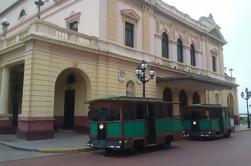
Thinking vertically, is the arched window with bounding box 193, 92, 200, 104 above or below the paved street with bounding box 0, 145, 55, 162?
above

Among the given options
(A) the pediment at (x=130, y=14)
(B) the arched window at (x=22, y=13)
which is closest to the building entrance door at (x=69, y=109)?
(A) the pediment at (x=130, y=14)

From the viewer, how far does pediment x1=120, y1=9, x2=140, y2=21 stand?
78.3 feet

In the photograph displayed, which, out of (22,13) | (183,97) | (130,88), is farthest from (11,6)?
(183,97)

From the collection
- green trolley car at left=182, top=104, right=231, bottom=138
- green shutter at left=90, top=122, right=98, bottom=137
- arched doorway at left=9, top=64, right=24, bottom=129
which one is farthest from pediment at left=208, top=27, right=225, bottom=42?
green shutter at left=90, top=122, right=98, bottom=137

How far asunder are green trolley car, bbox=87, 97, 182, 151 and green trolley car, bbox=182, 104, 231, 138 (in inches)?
235

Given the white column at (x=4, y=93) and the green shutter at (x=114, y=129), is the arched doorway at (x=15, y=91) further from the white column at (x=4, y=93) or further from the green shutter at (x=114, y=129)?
the green shutter at (x=114, y=129)

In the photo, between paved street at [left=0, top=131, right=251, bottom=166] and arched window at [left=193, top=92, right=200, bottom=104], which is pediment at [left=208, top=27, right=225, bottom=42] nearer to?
arched window at [left=193, top=92, right=200, bottom=104]

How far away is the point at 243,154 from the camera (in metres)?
13.2

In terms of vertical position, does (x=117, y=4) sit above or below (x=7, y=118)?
above

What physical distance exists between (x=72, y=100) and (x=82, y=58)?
155 inches

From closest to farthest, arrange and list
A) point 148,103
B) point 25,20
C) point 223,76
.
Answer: point 148,103
point 25,20
point 223,76

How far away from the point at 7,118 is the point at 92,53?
7.51m

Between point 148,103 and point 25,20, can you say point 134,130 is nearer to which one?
point 148,103

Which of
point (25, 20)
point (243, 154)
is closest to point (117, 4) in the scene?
point (25, 20)
